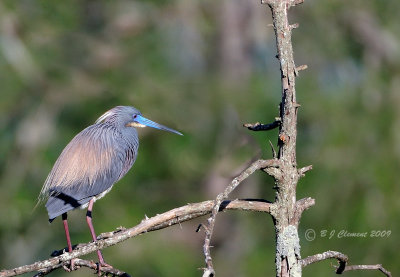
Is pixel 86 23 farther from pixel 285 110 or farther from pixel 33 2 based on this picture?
pixel 285 110

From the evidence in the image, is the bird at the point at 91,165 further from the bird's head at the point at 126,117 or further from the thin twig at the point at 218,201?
the thin twig at the point at 218,201

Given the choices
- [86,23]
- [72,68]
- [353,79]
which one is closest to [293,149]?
[353,79]

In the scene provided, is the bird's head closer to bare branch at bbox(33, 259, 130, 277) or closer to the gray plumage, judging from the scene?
the gray plumage

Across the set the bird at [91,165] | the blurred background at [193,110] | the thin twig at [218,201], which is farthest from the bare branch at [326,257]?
the blurred background at [193,110]

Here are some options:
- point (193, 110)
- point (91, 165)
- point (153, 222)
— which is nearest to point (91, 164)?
point (91, 165)

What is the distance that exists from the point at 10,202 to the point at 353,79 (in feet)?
17.5

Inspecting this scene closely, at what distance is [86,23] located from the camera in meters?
12.6

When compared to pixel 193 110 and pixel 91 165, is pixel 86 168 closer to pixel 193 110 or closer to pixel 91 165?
pixel 91 165

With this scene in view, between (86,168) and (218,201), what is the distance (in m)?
2.41

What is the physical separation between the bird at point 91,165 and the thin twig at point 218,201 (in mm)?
1949

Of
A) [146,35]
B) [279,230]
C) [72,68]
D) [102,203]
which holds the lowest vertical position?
[279,230]

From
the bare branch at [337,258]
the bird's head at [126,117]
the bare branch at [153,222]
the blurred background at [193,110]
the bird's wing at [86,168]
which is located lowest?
the bare branch at [337,258]

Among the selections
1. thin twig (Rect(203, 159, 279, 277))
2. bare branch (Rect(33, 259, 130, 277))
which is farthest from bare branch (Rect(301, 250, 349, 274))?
bare branch (Rect(33, 259, 130, 277))

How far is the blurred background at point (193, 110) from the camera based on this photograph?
32.3 feet
